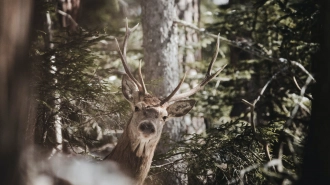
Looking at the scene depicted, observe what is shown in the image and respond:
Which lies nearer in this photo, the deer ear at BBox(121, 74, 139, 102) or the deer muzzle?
the deer muzzle

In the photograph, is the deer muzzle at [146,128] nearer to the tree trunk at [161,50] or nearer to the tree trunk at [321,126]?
the tree trunk at [161,50]

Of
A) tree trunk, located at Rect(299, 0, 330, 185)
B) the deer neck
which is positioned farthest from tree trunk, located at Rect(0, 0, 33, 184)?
the deer neck

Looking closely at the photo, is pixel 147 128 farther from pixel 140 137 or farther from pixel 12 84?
pixel 12 84

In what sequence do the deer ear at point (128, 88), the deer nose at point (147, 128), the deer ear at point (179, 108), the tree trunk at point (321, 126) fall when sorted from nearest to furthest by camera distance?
the tree trunk at point (321, 126)
the deer nose at point (147, 128)
the deer ear at point (128, 88)
the deer ear at point (179, 108)

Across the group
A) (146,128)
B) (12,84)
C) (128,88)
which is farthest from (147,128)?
(12,84)

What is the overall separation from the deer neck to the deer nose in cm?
23

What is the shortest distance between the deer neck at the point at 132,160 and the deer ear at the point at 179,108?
2.74 ft

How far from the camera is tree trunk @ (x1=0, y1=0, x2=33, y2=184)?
116 inches

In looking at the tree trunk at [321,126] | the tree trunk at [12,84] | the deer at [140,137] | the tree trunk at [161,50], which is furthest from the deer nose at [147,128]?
the tree trunk at [12,84]

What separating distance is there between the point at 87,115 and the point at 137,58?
13.0ft

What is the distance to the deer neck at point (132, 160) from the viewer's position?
20.5 feet

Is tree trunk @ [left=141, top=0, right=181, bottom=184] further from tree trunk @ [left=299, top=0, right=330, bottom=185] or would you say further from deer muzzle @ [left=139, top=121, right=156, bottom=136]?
tree trunk @ [left=299, top=0, right=330, bottom=185]

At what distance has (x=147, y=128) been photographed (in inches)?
243

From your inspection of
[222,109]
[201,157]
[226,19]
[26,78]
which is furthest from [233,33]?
[26,78]
